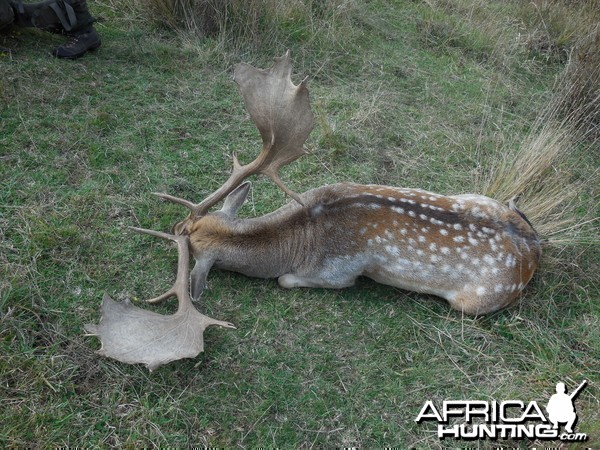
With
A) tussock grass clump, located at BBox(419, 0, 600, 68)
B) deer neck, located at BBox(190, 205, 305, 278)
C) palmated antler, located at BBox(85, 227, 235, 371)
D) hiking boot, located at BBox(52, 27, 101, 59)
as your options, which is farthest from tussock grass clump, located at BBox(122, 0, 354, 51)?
A: palmated antler, located at BBox(85, 227, 235, 371)

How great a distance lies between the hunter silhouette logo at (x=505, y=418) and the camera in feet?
9.73

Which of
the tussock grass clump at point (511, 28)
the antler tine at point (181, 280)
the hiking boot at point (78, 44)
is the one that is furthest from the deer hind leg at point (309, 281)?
the tussock grass clump at point (511, 28)

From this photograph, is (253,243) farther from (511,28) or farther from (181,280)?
(511,28)

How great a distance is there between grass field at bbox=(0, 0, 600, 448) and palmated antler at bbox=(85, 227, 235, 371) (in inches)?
7.9

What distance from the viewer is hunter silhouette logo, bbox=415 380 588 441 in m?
2.96

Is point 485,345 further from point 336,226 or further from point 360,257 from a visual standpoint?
point 336,226

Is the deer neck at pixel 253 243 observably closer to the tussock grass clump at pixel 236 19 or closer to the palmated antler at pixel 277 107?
the palmated antler at pixel 277 107

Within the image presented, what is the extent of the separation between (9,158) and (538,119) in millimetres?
4750

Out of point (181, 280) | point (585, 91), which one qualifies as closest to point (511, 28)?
point (585, 91)

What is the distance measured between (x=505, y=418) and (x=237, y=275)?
1854mm

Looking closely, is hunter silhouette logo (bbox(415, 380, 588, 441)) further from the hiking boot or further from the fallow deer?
the hiking boot

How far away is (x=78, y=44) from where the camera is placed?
5258mm

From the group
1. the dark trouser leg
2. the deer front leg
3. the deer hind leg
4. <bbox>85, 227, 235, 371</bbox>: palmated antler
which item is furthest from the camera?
the dark trouser leg

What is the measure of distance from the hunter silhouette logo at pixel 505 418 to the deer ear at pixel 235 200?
176 cm
